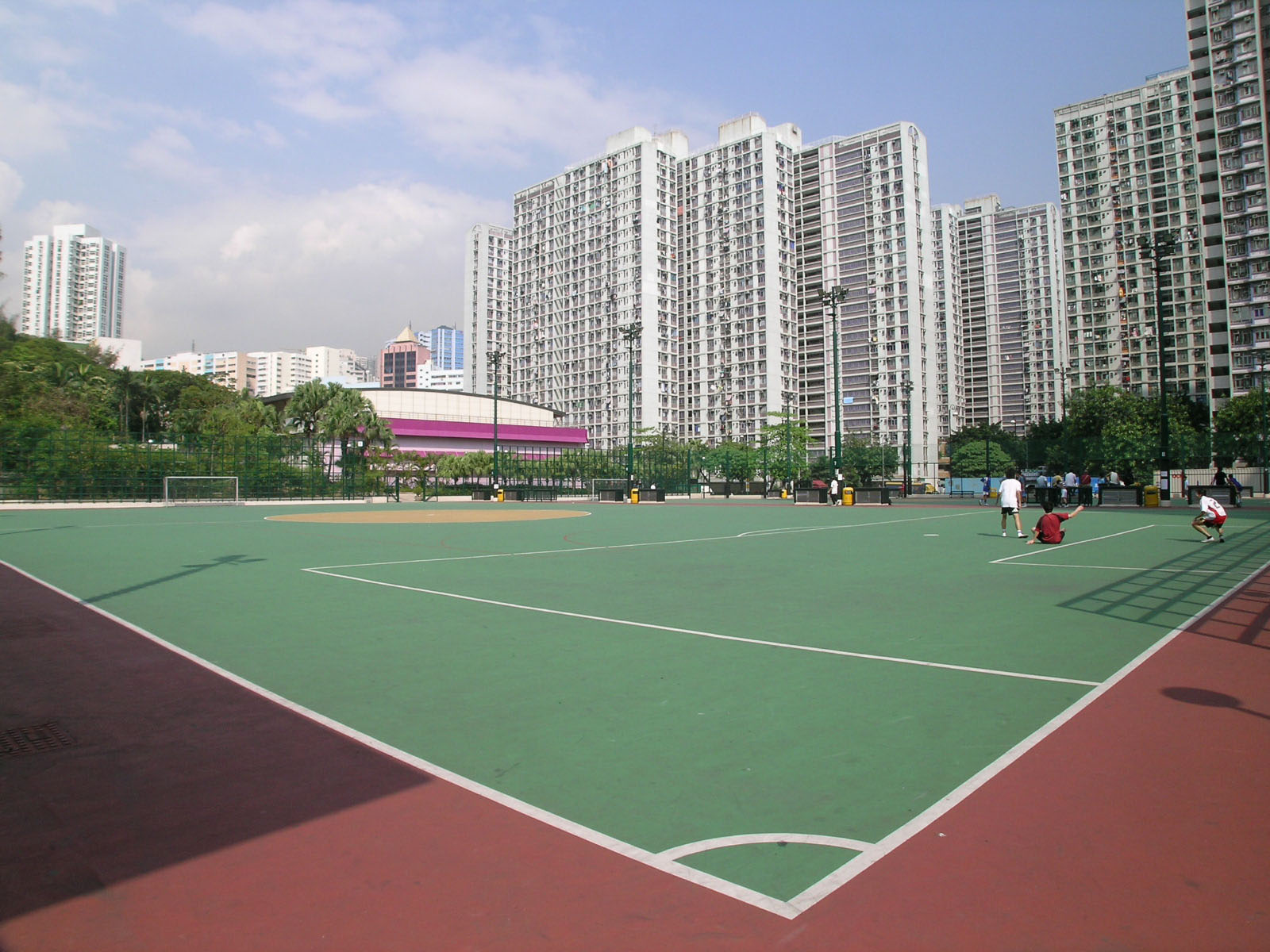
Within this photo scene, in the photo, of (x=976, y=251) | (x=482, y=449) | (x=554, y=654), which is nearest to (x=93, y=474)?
(x=554, y=654)

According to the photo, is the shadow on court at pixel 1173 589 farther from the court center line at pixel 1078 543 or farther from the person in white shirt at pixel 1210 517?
the court center line at pixel 1078 543

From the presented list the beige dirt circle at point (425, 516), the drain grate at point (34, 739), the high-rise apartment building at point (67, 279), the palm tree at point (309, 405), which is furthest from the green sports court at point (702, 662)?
the high-rise apartment building at point (67, 279)

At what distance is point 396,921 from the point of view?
2.56 m

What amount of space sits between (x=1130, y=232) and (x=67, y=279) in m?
220

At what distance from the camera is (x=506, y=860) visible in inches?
116

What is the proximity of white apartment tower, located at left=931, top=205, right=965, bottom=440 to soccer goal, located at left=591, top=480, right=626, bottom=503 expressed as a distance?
82472 mm

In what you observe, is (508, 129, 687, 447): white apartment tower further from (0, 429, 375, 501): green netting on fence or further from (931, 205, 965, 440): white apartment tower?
(0, 429, 375, 501): green netting on fence

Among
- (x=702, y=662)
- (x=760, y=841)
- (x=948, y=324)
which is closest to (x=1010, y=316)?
(x=948, y=324)

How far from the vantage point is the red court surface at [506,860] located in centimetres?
247

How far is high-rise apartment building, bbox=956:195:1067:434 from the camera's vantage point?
140875 millimetres

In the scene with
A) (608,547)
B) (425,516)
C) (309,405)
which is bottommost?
(608,547)

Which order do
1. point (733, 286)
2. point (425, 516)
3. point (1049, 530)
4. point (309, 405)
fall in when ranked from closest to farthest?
point (1049, 530), point (425, 516), point (309, 405), point (733, 286)

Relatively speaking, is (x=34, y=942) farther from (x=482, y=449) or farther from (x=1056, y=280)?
(x=1056, y=280)

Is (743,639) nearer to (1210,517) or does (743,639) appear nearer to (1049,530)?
(1049,530)
